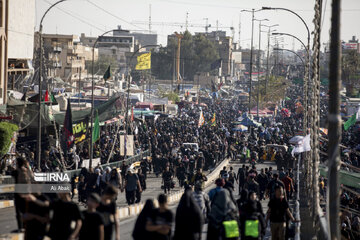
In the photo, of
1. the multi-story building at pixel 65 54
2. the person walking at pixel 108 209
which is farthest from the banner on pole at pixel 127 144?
the multi-story building at pixel 65 54

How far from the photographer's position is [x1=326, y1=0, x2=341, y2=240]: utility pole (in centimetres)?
1052

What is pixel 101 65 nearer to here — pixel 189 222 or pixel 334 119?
pixel 334 119

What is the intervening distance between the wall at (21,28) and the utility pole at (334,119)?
1041 inches

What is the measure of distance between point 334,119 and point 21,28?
28.7 m

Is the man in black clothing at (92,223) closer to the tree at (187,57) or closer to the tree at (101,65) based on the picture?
the tree at (101,65)

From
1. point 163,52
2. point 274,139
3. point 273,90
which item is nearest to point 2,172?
point 274,139

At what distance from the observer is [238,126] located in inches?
1807

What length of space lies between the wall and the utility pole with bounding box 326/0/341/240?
86.8ft

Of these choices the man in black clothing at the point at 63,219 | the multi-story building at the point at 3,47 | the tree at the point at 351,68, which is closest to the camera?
the man in black clothing at the point at 63,219

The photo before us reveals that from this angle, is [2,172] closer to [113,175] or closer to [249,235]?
[113,175]

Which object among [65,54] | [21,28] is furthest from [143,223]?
[65,54]

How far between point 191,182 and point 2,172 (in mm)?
6543

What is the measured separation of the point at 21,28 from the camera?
121 feet

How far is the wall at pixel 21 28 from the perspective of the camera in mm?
35125
